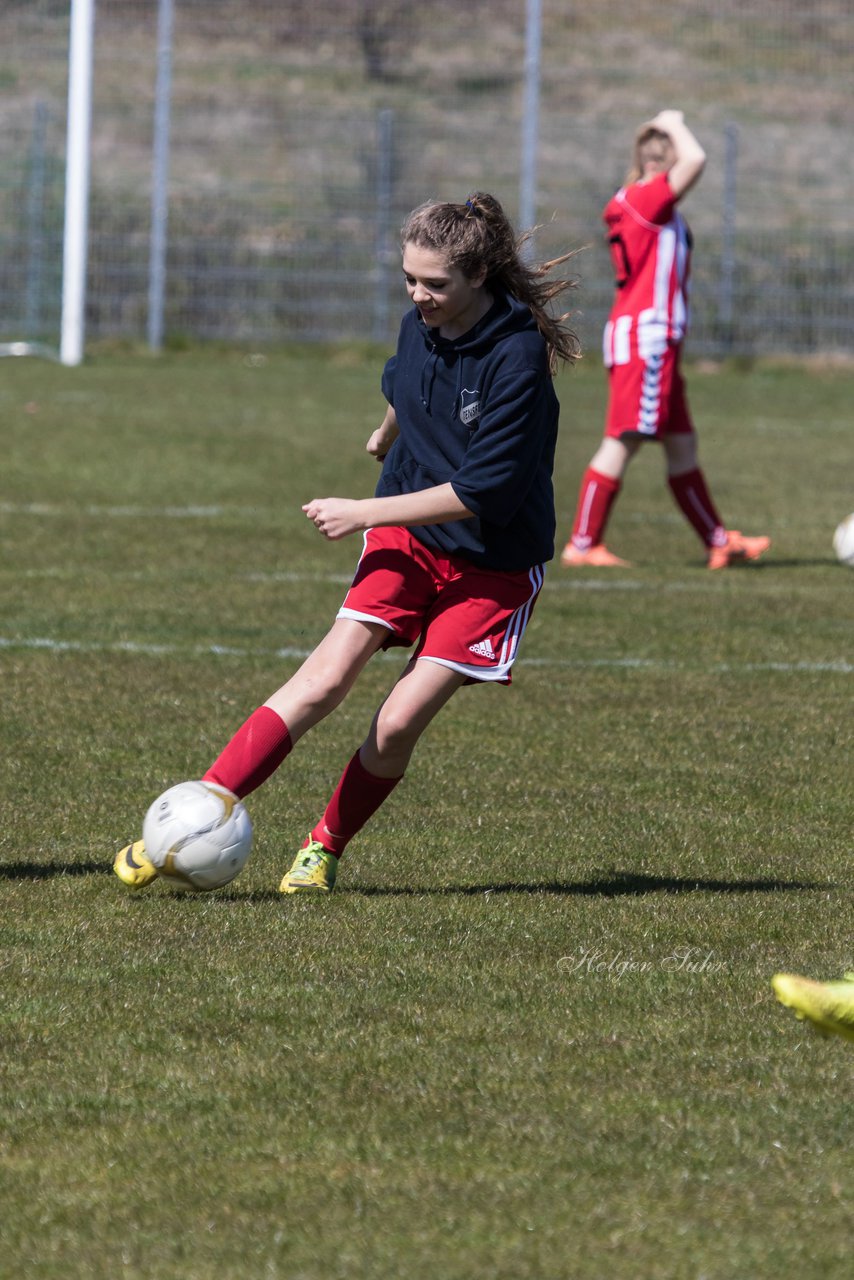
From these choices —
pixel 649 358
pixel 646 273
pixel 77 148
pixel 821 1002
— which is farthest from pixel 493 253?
pixel 77 148

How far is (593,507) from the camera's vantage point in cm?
988

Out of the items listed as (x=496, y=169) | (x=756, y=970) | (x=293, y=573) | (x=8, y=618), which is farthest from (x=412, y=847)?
(x=496, y=169)

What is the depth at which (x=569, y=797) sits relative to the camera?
5645 mm

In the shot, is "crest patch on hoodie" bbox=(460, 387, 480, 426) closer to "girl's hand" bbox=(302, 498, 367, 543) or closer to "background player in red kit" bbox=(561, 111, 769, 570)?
"girl's hand" bbox=(302, 498, 367, 543)

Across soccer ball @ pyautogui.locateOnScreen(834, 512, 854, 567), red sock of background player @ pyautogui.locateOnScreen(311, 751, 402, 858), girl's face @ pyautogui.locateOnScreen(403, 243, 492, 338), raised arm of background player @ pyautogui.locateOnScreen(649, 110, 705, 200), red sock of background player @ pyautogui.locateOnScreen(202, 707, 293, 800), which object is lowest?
soccer ball @ pyautogui.locateOnScreen(834, 512, 854, 567)

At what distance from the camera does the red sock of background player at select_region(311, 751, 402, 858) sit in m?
4.76

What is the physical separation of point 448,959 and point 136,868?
2.66 feet

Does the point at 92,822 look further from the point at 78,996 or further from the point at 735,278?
the point at 735,278

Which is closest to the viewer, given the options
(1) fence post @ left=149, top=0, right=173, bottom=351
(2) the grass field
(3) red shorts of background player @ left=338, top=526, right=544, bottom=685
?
(2) the grass field

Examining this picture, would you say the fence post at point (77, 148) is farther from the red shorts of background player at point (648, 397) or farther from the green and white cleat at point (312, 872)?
the green and white cleat at point (312, 872)

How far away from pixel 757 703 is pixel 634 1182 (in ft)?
13.3

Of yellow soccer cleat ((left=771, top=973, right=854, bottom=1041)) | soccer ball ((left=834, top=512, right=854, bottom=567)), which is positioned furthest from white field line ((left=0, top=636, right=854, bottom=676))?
yellow soccer cleat ((left=771, top=973, right=854, bottom=1041))

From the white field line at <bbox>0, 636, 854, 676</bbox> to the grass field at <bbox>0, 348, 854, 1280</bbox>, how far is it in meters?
0.02

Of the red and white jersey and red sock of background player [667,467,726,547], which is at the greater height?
the red and white jersey
